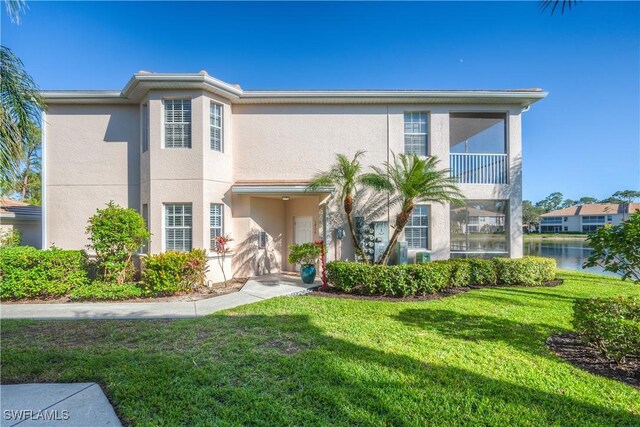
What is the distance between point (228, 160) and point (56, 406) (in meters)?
8.85

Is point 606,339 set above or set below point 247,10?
below

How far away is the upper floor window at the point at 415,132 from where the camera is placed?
11609 mm

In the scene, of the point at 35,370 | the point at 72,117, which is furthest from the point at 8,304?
the point at 72,117

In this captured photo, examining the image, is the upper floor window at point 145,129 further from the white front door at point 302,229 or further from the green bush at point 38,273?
the white front door at point 302,229

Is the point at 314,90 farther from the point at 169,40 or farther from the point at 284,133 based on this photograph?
the point at 169,40

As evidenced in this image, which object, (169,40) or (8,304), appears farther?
(169,40)

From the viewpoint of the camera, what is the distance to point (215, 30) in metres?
10.8

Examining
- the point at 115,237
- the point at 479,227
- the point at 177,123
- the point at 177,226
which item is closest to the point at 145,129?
the point at 177,123

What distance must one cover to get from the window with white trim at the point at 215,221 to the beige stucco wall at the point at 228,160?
260mm

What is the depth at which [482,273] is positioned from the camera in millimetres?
9508

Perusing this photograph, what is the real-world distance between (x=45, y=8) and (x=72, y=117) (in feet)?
16.8

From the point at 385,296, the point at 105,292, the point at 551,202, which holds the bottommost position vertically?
the point at 385,296

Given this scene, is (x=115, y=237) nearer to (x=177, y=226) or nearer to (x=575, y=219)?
(x=177, y=226)

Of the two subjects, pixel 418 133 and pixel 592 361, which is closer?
pixel 592 361
